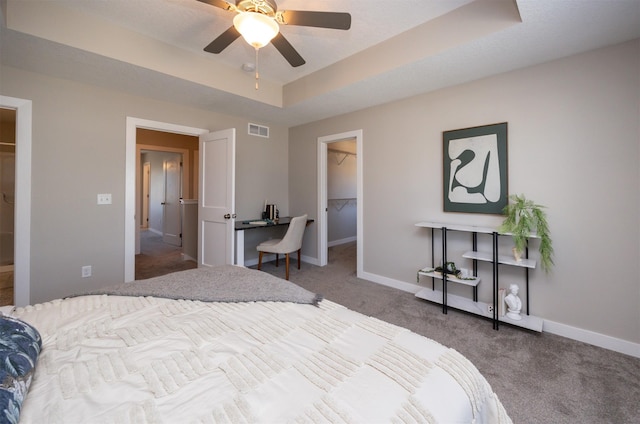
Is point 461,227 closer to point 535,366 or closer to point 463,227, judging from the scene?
point 463,227

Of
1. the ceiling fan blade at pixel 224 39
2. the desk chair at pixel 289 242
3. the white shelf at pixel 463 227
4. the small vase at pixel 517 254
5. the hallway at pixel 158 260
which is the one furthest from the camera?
the hallway at pixel 158 260

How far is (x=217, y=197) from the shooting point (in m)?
3.53

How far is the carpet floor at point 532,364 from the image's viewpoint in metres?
1.51

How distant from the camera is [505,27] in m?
1.89

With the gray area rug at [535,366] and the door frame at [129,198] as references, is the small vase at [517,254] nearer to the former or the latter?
the gray area rug at [535,366]

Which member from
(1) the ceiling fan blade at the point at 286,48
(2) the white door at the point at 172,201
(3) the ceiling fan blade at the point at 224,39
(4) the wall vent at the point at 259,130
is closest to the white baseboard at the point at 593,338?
(1) the ceiling fan blade at the point at 286,48

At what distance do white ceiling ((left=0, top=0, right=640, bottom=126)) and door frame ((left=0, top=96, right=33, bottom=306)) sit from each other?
449 millimetres

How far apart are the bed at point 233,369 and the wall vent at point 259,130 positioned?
340 centimetres

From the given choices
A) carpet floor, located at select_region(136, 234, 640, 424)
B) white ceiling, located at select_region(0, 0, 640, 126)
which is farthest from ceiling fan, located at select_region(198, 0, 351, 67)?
carpet floor, located at select_region(136, 234, 640, 424)

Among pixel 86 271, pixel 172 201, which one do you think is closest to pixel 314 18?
pixel 86 271

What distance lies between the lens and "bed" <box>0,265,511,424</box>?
2.35 ft

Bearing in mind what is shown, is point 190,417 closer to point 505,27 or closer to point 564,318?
point 505,27

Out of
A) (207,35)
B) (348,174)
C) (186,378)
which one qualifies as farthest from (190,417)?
(348,174)

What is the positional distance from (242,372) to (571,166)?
285 cm
